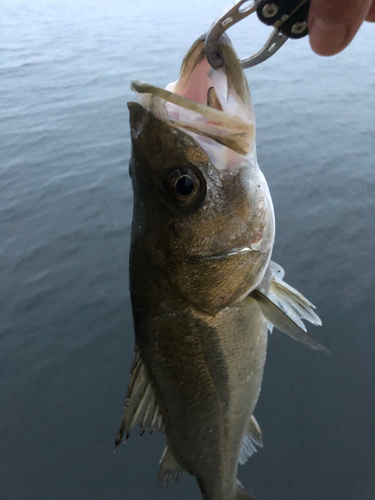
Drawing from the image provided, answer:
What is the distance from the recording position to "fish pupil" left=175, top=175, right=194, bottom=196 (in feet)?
4.58

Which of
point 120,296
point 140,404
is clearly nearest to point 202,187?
point 140,404

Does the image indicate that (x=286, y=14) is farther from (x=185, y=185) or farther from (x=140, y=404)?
(x=140, y=404)

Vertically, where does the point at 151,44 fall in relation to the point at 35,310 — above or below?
above

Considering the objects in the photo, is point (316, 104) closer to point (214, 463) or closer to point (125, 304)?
point (125, 304)

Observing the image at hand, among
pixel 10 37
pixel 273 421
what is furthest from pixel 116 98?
pixel 10 37

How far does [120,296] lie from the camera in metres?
5.26

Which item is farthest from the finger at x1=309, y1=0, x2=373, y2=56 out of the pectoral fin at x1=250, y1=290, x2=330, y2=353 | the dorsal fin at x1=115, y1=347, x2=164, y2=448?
the dorsal fin at x1=115, y1=347, x2=164, y2=448

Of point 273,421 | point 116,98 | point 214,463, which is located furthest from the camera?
point 116,98

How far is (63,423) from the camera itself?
397cm

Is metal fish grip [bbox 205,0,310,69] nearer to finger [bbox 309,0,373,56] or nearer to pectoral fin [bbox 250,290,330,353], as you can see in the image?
finger [bbox 309,0,373,56]

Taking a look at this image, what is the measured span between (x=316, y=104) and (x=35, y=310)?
8.90m

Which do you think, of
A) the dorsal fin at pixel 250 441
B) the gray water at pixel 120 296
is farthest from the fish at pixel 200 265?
the gray water at pixel 120 296

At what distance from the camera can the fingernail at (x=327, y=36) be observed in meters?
1.05

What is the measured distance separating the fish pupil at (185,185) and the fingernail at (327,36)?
58 centimetres
